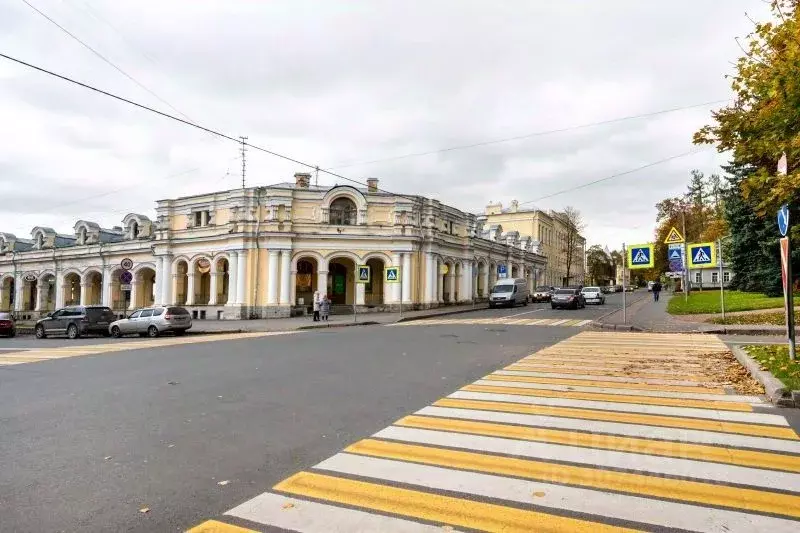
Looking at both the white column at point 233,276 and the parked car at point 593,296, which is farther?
the parked car at point 593,296

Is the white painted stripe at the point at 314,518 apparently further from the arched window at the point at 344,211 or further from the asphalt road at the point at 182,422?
the arched window at the point at 344,211

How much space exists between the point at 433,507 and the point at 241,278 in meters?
32.2

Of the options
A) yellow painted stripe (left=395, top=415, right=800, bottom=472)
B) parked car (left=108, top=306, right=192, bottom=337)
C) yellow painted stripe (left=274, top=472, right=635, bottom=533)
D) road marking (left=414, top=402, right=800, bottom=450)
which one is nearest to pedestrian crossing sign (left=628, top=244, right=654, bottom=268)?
road marking (left=414, top=402, right=800, bottom=450)

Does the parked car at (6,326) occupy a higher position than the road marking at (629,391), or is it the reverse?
the road marking at (629,391)

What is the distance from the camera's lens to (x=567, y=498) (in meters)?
3.93

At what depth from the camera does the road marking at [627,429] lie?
5.20 m

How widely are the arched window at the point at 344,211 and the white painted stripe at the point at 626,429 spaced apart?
29.7 m

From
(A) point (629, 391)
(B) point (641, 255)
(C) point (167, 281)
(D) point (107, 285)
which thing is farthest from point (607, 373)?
(D) point (107, 285)

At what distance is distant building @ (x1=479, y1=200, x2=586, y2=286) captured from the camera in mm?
71950

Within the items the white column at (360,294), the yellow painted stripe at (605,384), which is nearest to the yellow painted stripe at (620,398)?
the yellow painted stripe at (605,384)

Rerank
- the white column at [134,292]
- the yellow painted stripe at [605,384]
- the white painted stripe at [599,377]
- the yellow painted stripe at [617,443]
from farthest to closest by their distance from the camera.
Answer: the white column at [134,292]
the white painted stripe at [599,377]
the yellow painted stripe at [605,384]
the yellow painted stripe at [617,443]

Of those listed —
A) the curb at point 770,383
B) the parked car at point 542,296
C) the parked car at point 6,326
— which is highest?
the parked car at point 542,296

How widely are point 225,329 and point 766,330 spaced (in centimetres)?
2331

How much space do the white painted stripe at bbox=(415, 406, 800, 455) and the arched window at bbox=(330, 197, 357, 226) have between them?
29.7 metres
